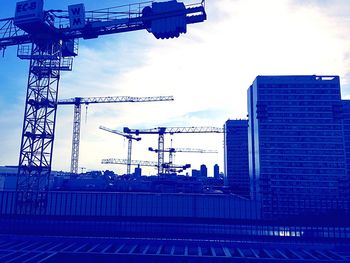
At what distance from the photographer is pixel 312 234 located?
2572 centimetres

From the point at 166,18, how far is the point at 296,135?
2618 inches

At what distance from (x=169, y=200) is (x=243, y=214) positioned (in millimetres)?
8728

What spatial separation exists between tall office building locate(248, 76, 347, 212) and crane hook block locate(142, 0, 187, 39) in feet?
194

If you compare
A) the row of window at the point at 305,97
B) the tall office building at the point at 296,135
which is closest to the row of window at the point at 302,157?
the tall office building at the point at 296,135

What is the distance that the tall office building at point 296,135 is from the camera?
3098 inches

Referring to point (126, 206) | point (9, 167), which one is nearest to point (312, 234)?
point (126, 206)

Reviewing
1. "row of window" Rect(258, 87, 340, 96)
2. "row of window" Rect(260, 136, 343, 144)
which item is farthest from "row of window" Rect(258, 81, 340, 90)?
"row of window" Rect(260, 136, 343, 144)

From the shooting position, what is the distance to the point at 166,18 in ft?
96.5

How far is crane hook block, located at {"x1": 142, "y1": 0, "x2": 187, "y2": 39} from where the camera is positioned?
28.8m

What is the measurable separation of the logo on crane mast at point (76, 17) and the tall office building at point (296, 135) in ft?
206

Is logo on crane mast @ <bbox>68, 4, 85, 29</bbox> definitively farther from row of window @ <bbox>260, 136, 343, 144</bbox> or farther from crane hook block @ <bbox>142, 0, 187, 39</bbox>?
row of window @ <bbox>260, 136, 343, 144</bbox>

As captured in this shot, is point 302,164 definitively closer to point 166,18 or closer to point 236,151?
point 166,18

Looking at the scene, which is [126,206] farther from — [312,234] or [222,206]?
[312,234]

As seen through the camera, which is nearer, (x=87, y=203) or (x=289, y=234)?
(x=289, y=234)
